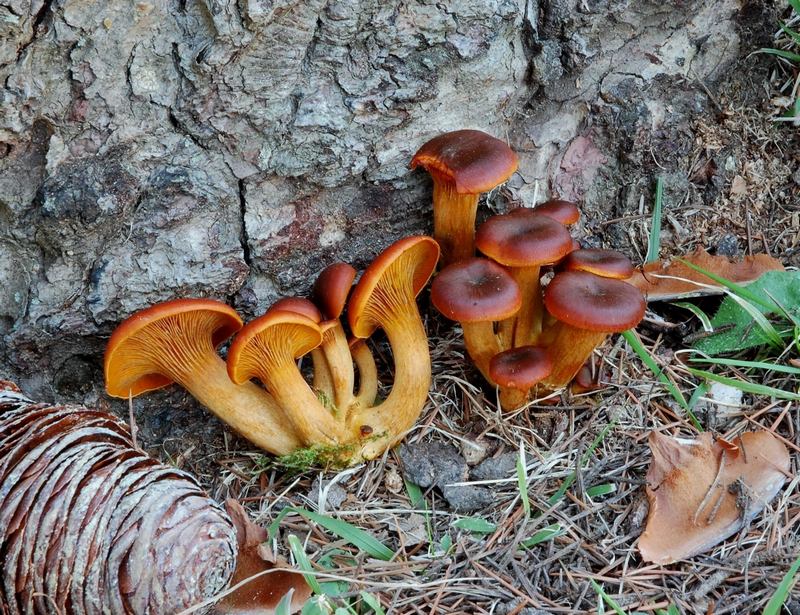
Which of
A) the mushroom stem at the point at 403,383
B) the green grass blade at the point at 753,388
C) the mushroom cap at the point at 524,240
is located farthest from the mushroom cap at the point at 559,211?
the green grass blade at the point at 753,388

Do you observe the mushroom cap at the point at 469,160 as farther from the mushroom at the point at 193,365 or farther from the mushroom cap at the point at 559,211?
the mushroom at the point at 193,365

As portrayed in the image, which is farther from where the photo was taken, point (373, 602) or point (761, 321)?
point (761, 321)

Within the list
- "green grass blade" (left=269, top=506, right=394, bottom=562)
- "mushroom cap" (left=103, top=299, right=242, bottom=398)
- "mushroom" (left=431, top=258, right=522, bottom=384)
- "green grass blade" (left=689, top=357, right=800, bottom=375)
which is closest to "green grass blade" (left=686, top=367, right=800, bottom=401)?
"green grass blade" (left=689, top=357, right=800, bottom=375)

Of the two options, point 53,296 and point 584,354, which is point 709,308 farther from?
point 53,296

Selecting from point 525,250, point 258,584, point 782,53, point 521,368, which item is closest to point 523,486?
point 521,368

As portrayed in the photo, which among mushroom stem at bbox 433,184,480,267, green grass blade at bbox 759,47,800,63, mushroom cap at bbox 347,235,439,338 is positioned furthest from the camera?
green grass blade at bbox 759,47,800,63

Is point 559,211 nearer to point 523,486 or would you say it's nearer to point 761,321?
point 761,321

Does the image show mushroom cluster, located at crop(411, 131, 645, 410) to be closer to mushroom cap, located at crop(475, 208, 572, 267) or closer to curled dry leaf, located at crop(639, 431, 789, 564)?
mushroom cap, located at crop(475, 208, 572, 267)
